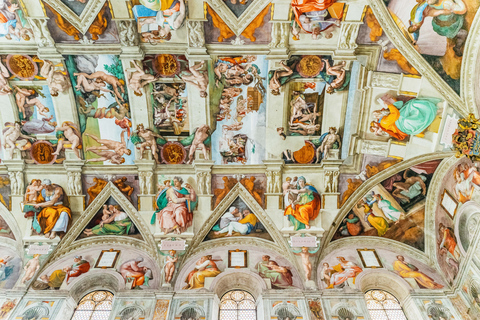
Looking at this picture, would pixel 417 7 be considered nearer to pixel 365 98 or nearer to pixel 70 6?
pixel 365 98

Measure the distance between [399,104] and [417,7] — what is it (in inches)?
118

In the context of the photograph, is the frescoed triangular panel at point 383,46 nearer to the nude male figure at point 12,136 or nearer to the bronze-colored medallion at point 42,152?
the bronze-colored medallion at point 42,152

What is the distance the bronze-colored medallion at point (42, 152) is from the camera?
1262cm

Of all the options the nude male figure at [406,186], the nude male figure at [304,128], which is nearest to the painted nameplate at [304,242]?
the nude male figure at [406,186]

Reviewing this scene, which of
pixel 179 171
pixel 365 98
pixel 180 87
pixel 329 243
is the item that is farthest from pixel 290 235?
pixel 180 87

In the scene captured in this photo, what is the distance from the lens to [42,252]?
12.5 m

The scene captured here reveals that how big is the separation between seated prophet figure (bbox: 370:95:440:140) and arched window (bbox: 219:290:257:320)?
739 centimetres

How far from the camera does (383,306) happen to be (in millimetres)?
11570

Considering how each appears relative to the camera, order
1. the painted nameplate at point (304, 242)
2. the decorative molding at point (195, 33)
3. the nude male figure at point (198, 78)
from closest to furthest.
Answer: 1. the decorative molding at point (195, 33)
2. the nude male figure at point (198, 78)
3. the painted nameplate at point (304, 242)

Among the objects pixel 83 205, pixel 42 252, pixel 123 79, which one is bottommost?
pixel 42 252

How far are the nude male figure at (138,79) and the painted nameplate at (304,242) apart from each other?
7656 millimetres

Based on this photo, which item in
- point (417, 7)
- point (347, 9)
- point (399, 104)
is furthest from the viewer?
point (399, 104)

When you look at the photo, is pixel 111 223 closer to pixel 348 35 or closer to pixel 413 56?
pixel 348 35

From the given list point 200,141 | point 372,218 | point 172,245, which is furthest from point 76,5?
point 372,218
